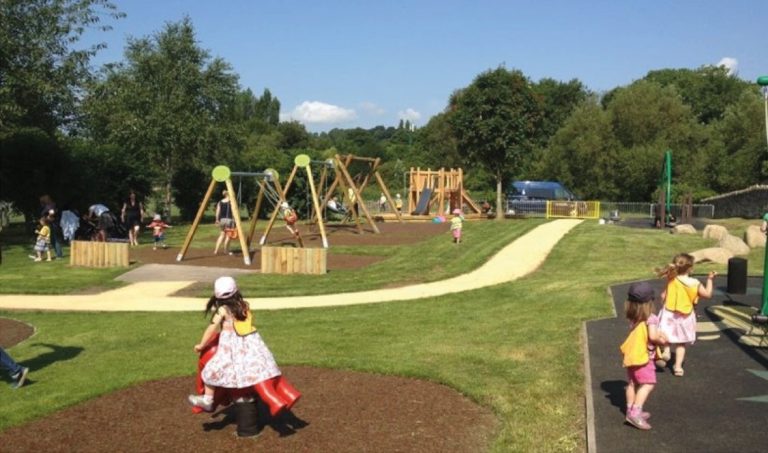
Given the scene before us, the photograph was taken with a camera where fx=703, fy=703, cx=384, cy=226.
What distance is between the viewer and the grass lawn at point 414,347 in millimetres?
7059

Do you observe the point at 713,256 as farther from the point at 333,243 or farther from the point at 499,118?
the point at 499,118

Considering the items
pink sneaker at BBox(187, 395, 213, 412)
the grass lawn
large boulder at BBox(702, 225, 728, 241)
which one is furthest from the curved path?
large boulder at BBox(702, 225, 728, 241)

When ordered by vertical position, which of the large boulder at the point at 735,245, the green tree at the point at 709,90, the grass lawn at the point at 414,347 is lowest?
the grass lawn at the point at 414,347

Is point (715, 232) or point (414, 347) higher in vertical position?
point (715, 232)

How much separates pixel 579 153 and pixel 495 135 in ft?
54.5

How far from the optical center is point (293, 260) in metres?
17.4

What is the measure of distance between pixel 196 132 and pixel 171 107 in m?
1.74

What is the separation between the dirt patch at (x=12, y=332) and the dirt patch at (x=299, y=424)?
3932mm

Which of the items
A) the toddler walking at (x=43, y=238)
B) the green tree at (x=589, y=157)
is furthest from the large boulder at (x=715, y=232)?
the green tree at (x=589, y=157)

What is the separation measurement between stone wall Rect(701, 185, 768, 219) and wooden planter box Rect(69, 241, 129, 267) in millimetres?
24444

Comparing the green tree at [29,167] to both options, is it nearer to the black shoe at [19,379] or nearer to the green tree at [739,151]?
the black shoe at [19,379]

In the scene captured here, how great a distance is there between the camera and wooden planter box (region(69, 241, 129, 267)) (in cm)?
1845

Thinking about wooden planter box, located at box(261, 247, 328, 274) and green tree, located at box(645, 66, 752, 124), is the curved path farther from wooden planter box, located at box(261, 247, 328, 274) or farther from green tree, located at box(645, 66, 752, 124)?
green tree, located at box(645, 66, 752, 124)

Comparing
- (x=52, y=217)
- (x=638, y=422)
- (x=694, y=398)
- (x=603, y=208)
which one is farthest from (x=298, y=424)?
(x=603, y=208)
